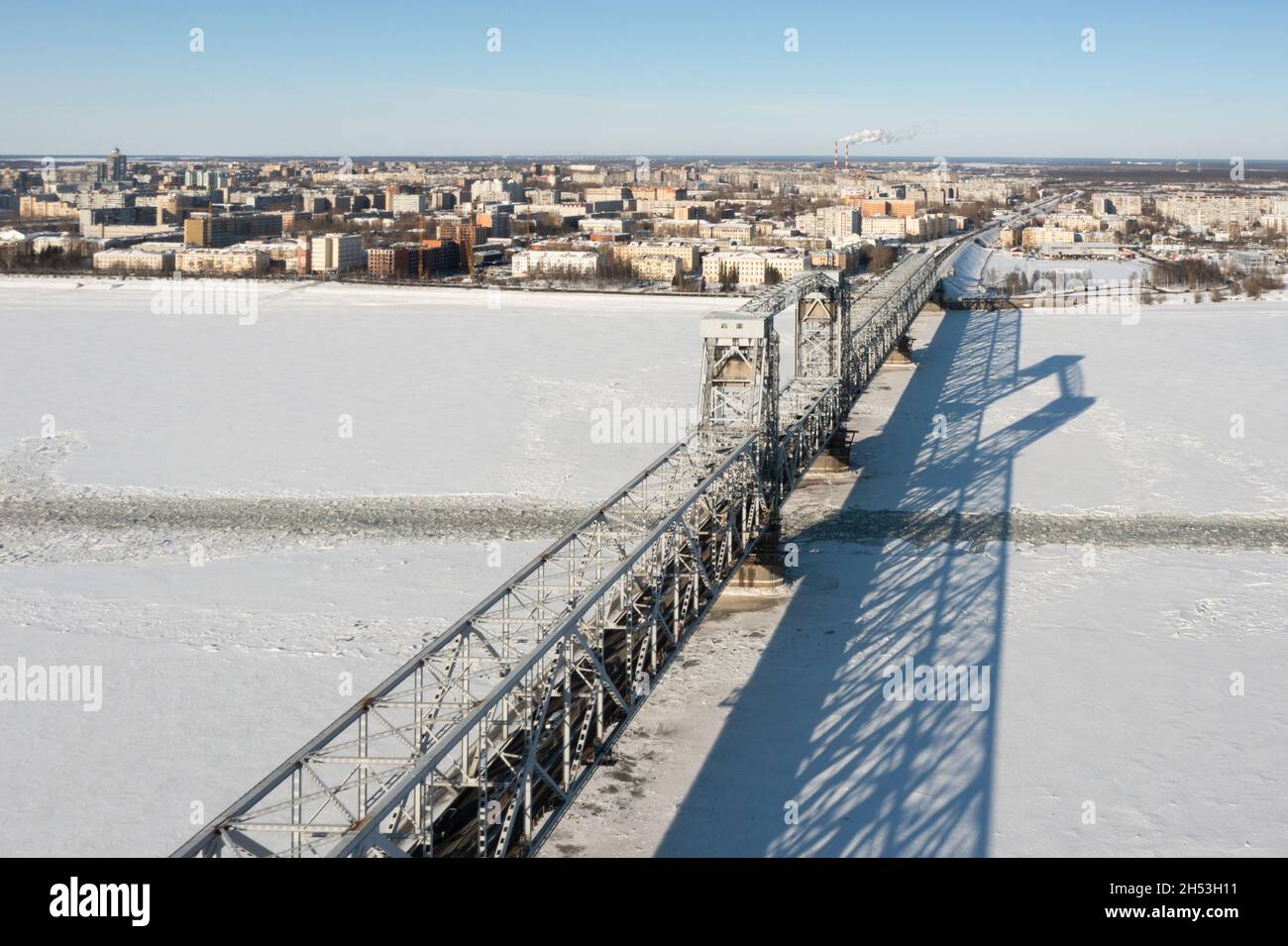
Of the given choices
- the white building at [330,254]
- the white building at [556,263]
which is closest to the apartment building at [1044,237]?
the white building at [556,263]

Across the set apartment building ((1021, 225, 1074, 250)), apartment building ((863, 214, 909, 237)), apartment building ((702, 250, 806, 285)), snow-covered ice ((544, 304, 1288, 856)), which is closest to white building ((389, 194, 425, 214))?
apartment building ((863, 214, 909, 237))

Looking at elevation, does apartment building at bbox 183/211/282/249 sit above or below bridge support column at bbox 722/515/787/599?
above

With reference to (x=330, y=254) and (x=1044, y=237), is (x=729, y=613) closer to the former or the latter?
(x=330, y=254)

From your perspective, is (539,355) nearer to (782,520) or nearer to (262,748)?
(782,520)

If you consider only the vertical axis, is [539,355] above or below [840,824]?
above

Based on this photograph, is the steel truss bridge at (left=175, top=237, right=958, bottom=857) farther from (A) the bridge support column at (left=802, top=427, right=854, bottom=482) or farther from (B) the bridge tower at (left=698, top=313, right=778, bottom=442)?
(A) the bridge support column at (left=802, top=427, right=854, bottom=482)

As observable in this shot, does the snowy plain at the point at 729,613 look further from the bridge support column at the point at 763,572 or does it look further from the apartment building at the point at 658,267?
the apartment building at the point at 658,267

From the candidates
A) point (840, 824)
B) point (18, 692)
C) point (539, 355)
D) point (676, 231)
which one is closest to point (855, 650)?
point (840, 824)
